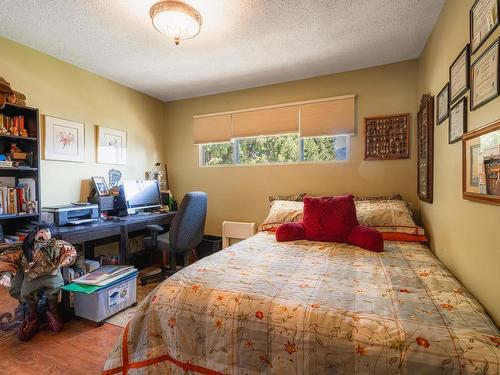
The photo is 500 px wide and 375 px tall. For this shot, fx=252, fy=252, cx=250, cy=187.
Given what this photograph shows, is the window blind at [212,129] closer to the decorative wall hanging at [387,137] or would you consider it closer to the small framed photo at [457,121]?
the decorative wall hanging at [387,137]

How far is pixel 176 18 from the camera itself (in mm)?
1666

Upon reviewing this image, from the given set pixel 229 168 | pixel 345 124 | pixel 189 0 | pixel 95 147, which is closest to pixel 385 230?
pixel 345 124

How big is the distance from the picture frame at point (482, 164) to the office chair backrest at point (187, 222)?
6.83 ft

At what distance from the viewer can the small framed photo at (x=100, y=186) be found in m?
2.80

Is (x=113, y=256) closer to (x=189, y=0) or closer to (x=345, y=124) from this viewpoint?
(x=189, y=0)

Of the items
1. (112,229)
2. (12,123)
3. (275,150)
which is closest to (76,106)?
(12,123)

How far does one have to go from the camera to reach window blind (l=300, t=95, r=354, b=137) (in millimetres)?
2826

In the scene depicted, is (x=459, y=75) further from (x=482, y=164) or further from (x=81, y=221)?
(x=81, y=221)

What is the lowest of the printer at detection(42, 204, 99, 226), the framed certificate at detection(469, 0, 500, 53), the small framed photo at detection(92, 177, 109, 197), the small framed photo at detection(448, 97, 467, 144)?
the printer at detection(42, 204, 99, 226)

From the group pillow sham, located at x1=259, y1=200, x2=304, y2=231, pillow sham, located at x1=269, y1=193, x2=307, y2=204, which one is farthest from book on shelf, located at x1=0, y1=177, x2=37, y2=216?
pillow sham, located at x1=269, y1=193, x2=307, y2=204

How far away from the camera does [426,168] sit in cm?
213

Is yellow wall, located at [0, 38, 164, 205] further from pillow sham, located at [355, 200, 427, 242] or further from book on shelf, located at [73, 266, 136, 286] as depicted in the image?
pillow sham, located at [355, 200, 427, 242]

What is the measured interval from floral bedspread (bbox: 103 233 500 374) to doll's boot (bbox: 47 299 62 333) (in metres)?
0.99

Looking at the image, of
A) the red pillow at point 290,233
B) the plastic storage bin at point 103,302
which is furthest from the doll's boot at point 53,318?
the red pillow at point 290,233
